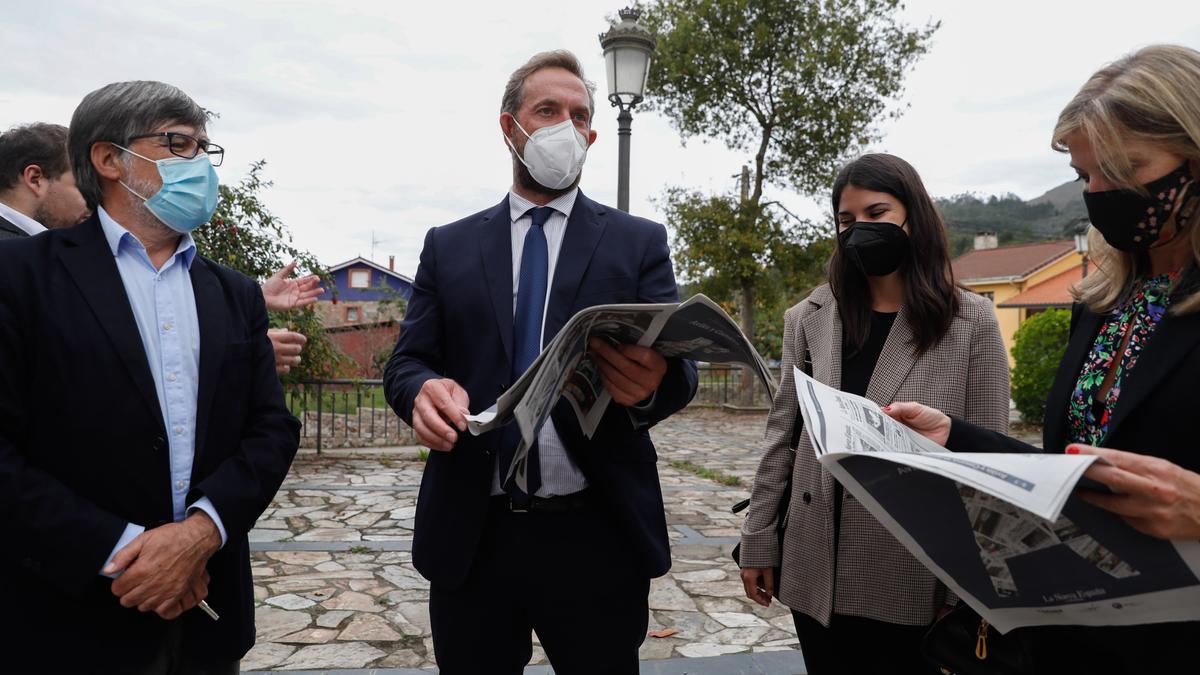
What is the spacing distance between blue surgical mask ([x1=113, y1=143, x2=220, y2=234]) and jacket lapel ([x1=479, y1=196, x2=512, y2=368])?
2.54 ft

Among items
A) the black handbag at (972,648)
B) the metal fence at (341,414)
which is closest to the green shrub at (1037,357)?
the metal fence at (341,414)

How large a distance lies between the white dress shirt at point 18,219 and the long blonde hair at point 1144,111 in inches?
144

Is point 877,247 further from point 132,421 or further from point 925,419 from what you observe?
point 132,421

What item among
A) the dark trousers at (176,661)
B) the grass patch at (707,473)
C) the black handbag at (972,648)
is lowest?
the grass patch at (707,473)

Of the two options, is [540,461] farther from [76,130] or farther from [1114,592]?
[76,130]

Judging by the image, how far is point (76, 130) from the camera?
2014 mm

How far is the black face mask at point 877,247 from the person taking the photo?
220 centimetres

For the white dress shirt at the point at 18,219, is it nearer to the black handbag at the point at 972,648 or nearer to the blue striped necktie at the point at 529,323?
the blue striped necktie at the point at 529,323

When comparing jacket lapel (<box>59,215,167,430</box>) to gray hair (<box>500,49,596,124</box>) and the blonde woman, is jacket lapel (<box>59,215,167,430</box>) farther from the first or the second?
the blonde woman

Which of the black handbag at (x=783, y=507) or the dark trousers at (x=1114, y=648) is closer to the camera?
the dark trousers at (x=1114, y=648)

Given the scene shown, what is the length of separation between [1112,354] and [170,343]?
7.24 feet

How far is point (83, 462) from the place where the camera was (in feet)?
5.78

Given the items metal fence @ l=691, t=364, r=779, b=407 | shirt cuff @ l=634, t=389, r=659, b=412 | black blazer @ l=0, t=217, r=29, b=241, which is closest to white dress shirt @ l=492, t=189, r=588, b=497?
shirt cuff @ l=634, t=389, r=659, b=412

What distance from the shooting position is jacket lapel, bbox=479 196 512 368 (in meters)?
2.02
